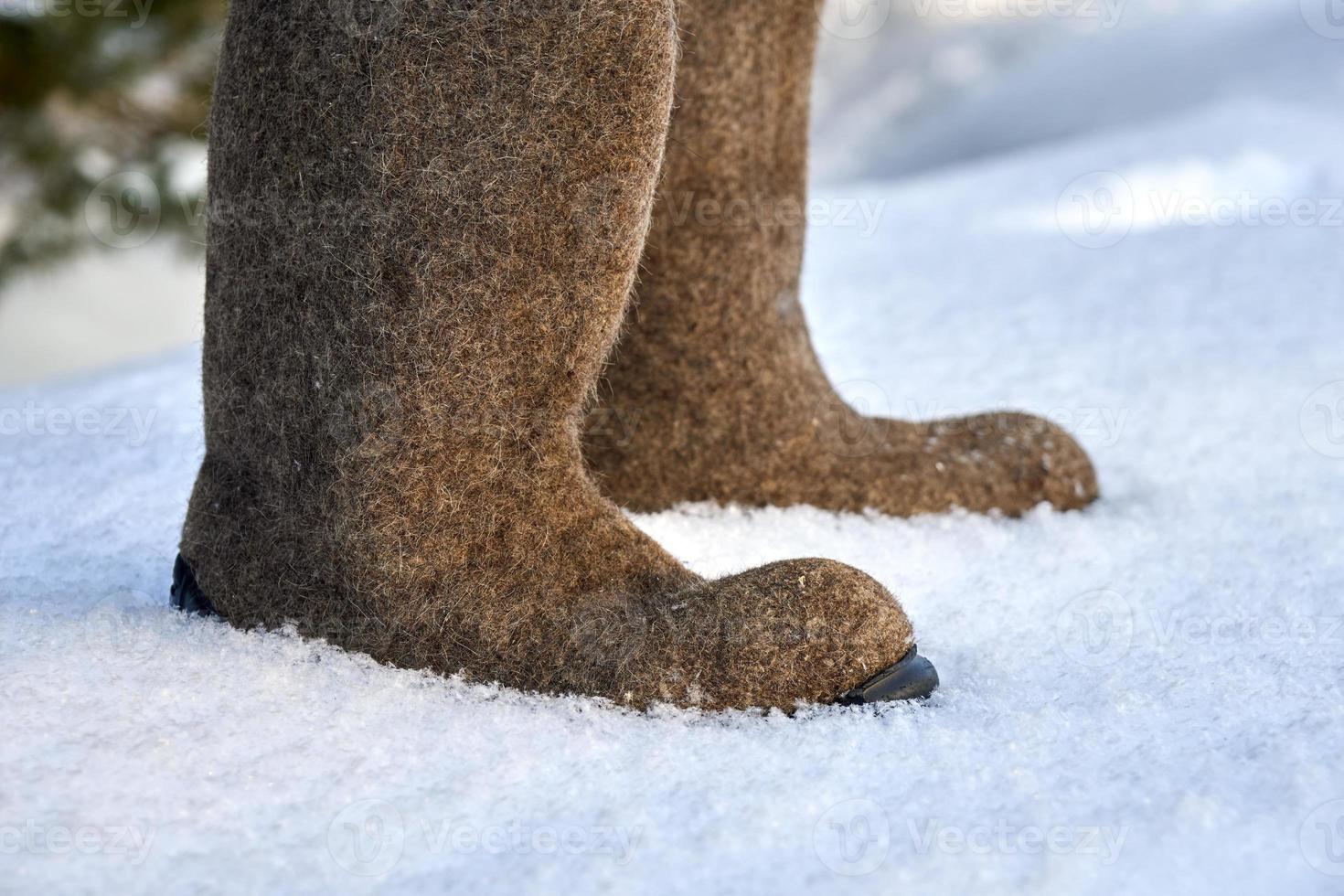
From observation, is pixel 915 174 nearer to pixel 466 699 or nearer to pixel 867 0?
pixel 867 0

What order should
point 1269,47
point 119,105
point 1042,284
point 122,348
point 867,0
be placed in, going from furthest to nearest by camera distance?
point 122,348 < point 1269,47 < point 119,105 < point 867,0 < point 1042,284

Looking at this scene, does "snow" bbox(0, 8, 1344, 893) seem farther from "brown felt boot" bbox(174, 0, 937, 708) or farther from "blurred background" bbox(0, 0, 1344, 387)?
"blurred background" bbox(0, 0, 1344, 387)

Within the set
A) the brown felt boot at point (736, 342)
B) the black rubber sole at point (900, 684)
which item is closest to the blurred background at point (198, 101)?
the brown felt boot at point (736, 342)

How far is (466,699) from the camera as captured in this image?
0.64m

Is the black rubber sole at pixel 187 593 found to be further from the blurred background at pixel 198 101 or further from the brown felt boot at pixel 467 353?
the blurred background at pixel 198 101

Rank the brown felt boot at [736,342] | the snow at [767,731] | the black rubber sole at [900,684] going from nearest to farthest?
the snow at [767,731]
the black rubber sole at [900,684]
the brown felt boot at [736,342]

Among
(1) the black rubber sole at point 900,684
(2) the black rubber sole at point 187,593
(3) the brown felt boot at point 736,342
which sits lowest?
(2) the black rubber sole at point 187,593

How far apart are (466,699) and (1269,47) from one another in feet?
12.2

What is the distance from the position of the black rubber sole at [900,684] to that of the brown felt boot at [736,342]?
35 cm

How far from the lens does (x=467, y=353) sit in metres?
0.66

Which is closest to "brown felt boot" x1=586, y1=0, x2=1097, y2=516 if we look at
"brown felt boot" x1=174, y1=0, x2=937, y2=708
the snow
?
the snow

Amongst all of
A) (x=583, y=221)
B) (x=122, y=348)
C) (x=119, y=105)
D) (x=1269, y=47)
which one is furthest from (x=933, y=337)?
(x=122, y=348)

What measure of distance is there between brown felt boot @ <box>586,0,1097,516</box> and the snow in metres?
Answer: 0.03

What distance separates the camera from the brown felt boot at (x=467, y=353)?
2.11ft
